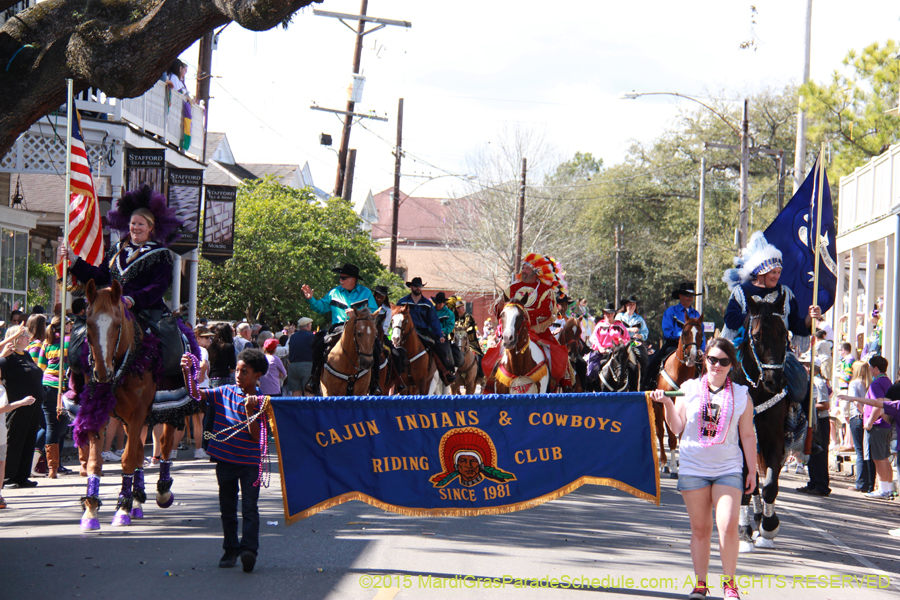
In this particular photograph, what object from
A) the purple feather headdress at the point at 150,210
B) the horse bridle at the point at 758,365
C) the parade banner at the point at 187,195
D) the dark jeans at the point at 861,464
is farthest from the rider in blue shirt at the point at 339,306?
the parade banner at the point at 187,195

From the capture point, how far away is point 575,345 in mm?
17000

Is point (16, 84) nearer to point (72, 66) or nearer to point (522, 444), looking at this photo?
point (72, 66)

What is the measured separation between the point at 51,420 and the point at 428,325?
6572mm

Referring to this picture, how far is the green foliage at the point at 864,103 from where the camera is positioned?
27797 millimetres

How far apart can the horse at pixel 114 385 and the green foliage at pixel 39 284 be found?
13.8 m

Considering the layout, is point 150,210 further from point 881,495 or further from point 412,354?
point 881,495

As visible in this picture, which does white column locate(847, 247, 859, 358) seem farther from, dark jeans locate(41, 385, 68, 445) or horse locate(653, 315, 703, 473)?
dark jeans locate(41, 385, 68, 445)

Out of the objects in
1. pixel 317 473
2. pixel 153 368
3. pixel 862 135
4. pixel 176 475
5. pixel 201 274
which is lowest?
pixel 176 475

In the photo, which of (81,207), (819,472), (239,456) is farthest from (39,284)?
(819,472)

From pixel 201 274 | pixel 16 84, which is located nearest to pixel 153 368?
pixel 16 84

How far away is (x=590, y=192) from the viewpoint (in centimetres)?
6384

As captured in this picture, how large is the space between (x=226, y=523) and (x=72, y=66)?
5033 millimetres

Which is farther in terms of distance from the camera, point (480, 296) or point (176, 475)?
point (480, 296)

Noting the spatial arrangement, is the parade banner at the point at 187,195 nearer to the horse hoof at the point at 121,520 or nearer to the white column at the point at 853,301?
the horse hoof at the point at 121,520
